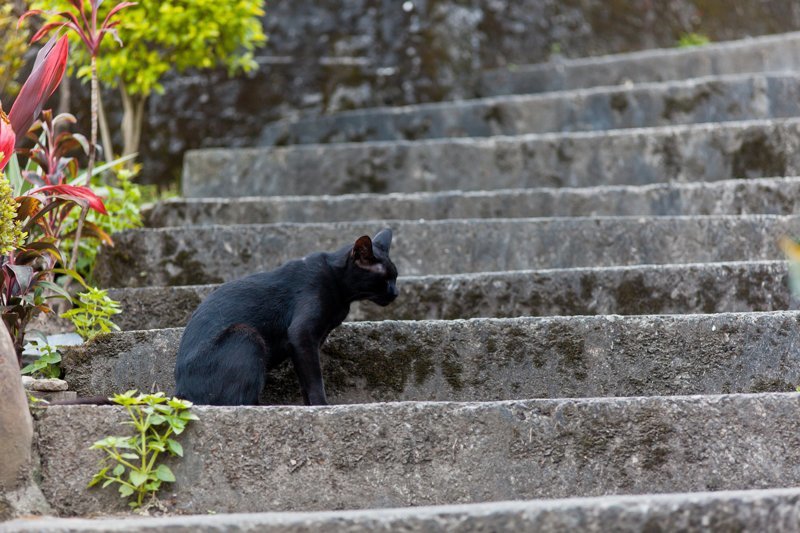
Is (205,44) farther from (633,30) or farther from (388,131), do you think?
(633,30)

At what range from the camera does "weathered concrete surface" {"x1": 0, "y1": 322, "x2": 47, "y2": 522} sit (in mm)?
2189

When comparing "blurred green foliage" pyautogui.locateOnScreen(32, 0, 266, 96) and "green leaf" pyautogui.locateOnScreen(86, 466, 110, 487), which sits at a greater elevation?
"blurred green foliage" pyautogui.locateOnScreen(32, 0, 266, 96)

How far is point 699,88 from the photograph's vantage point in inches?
214

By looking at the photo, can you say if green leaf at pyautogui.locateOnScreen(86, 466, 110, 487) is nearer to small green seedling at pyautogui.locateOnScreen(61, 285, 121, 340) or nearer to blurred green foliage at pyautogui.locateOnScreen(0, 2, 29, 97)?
small green seedling at pyautogui.locateOnScreen(61, 285, 121, 340)

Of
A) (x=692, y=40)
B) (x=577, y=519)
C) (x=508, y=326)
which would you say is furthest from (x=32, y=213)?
(x=692, y=40)

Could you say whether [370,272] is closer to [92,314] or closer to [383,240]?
[383,240]

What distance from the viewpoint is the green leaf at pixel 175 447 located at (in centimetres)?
229

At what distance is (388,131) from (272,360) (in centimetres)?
303

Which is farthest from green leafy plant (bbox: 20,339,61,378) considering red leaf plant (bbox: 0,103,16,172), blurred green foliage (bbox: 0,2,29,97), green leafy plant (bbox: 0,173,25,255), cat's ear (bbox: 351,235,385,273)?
blurred green foliage (bbox: 0,2,29,97)

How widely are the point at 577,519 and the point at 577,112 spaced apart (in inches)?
156

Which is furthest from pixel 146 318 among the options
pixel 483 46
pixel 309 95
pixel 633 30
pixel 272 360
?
pixel 633 30

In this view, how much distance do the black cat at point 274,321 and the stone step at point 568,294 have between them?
33 cm

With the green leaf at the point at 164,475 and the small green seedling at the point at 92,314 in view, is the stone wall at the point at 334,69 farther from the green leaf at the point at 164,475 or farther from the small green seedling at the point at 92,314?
the green leaf at the point at 164,475

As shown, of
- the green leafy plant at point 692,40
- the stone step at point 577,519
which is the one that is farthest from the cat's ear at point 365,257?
the green leafy plant at point 692,40
